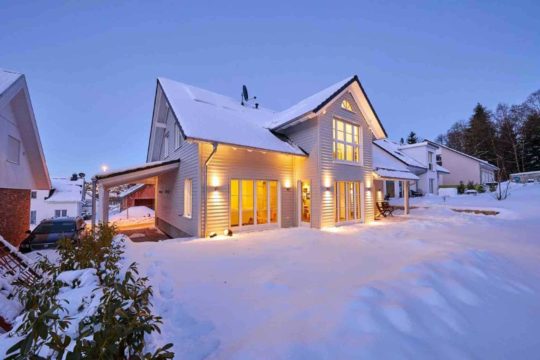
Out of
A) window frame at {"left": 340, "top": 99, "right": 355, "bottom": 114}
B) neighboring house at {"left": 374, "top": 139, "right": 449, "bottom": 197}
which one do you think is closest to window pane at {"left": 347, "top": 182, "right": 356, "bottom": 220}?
window frame at {"left": 340, "top": 99, "right": 355, "bottom": 114}

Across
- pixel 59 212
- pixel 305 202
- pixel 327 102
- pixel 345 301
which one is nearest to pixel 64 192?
pixel 59 212

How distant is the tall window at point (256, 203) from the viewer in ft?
33.7

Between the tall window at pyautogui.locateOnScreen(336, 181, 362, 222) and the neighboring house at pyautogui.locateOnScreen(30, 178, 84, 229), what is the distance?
1179 inches

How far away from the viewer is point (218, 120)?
10.5 meters

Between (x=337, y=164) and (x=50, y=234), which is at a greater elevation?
(x=337, y=164)

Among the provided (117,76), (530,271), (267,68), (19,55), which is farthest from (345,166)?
(267,68)

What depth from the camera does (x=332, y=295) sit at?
366 centimetres

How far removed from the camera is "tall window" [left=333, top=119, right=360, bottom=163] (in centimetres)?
1195

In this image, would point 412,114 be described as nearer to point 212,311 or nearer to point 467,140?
point 467,140

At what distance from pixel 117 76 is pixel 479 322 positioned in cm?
10824

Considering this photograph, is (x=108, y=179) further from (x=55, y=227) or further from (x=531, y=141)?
(x=531, y=141)

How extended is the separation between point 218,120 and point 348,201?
26.2ft

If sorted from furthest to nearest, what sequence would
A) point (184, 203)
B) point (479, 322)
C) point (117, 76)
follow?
point (117, 76) → point (184, 203) → point (479, 322)

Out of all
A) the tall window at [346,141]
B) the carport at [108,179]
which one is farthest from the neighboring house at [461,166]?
the carport at [108,179]
